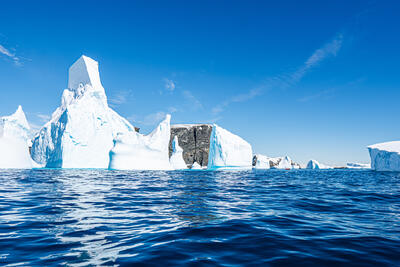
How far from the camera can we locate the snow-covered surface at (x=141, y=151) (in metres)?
30.8

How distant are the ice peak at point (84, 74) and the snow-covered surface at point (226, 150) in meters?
24.0

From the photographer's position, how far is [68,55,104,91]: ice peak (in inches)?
1777

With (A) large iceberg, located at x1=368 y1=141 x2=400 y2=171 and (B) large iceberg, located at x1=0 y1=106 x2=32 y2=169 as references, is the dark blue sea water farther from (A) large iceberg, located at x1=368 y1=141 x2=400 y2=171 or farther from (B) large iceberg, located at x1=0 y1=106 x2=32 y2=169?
(A) large iceberg, located at x1=368 y1=141 x2=400 y2=171

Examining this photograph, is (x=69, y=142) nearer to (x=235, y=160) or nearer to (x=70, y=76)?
(x=70, y=76)

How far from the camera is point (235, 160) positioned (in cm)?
4128

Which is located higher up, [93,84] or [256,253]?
[93,84]

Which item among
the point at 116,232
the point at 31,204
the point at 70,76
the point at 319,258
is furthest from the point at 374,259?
the point at 70,76

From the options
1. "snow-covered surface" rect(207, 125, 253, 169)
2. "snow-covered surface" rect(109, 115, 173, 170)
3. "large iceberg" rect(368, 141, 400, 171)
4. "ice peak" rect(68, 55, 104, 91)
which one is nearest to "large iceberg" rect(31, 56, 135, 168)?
"snow-covered surface" rect(109, 115, 173, 170)

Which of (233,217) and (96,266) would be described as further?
(233,217)

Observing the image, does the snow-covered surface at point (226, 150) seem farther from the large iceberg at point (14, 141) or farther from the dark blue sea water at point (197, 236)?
the dark blue sea water at point (197, 236)

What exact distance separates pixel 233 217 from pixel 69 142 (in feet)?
114

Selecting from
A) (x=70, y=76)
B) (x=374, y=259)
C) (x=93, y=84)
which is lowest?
(x=374, y=259)

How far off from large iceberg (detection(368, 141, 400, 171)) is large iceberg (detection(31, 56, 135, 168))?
1505 inches

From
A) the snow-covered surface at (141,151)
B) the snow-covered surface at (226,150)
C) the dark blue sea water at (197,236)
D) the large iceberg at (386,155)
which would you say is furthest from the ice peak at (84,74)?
the large iceberg at (386,155)
